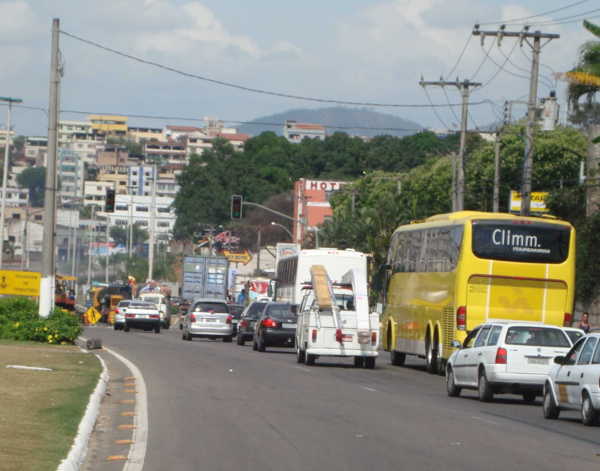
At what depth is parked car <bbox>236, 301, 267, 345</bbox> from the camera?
160 feet

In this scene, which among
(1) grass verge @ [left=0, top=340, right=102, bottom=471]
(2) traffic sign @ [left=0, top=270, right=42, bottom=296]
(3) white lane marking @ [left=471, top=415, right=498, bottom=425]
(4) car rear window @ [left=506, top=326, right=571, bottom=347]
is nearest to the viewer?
(1) grass verge @ [left=0, top=340, right=102, bottom=471]

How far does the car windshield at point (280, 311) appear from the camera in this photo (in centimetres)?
4275

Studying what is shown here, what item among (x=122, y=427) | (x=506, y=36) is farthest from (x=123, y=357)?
(x=506, y=36)

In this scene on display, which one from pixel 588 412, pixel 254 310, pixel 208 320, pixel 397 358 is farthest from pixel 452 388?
pixel 208 320

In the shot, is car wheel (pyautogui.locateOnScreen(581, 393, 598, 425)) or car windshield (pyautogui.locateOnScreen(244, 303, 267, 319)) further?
car windshield (pyautogui.locateOnScreen(244, 303, 267, 319))

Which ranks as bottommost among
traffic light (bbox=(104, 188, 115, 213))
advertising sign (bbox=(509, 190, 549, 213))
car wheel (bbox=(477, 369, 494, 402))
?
car wheel (bbox=(477, 369, 494, 402))

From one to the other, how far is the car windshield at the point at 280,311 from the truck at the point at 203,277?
3460 cm

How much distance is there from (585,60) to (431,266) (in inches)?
271

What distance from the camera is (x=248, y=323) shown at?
4900 centimetres

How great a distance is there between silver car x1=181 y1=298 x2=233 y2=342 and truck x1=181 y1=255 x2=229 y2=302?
24.8 m

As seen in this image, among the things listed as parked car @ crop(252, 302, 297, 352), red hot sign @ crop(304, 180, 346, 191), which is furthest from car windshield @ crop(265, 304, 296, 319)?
red hot sign @ crop(304, 180, 346, 191)

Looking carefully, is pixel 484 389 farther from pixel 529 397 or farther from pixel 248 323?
pixel 248 323

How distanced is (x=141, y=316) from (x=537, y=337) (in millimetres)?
39244

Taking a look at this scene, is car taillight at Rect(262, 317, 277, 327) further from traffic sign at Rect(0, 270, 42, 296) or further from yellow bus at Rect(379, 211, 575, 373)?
yellow bus at Rect(379, 211, 575, 373)
